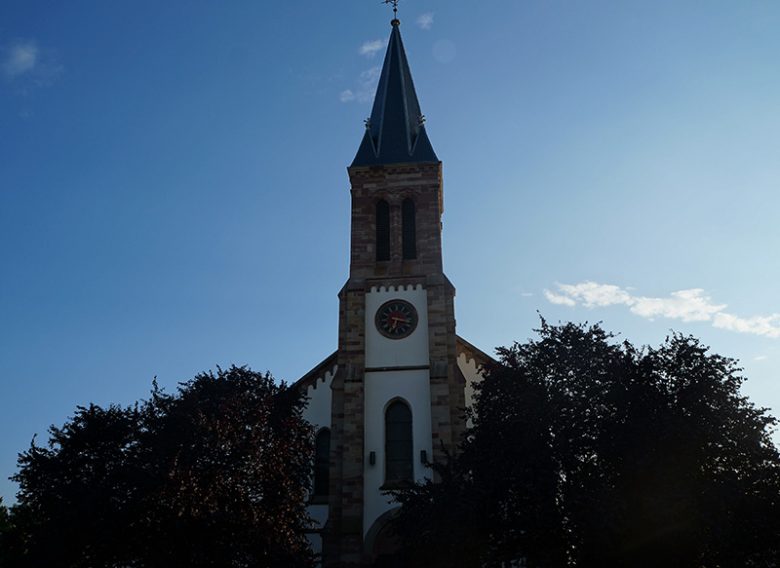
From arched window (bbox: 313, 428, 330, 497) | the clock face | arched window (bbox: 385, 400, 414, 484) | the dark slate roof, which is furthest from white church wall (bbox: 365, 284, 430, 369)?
the dark slate roof

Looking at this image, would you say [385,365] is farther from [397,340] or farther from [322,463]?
[322,463]

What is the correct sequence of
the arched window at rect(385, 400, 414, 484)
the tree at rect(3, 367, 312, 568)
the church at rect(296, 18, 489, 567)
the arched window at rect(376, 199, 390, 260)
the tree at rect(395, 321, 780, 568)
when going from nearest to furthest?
the tree at rect(395, 321, 780, 568) < the tree at rect(3, 367, 312, 568) < the church at rect(296, 18, 489, 567) < the arched window at rect(385, 400, 414, 484) < the arched window at rect(376, 199, 390, 260)

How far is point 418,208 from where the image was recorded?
33062 mm

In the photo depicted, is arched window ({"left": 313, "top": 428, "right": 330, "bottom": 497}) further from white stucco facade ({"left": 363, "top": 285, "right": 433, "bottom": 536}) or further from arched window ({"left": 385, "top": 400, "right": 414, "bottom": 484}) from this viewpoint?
arched window ({"left": 385, "top": 400, "right": 414, "bottom": 484})

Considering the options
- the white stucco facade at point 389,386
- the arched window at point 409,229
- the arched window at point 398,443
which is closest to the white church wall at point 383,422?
the white stucco facade at point 389,386

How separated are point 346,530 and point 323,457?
13.2 feet

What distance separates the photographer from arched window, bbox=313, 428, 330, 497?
2891 cm

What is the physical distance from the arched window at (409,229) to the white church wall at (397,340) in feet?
6.57

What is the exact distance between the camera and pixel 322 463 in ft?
96.8

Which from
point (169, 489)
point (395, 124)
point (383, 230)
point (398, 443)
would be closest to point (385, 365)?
point (398, 443)

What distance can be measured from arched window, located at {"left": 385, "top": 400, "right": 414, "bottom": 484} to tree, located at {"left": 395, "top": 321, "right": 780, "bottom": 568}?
4849mm

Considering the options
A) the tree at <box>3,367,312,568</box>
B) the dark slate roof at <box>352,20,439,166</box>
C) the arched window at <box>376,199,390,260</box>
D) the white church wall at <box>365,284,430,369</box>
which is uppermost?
the dark slate roof at <box>352,20,439,166</box>

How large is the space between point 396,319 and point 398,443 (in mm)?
5514

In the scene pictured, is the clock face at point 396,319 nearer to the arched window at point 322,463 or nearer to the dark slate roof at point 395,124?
the arched window at point 322,463
